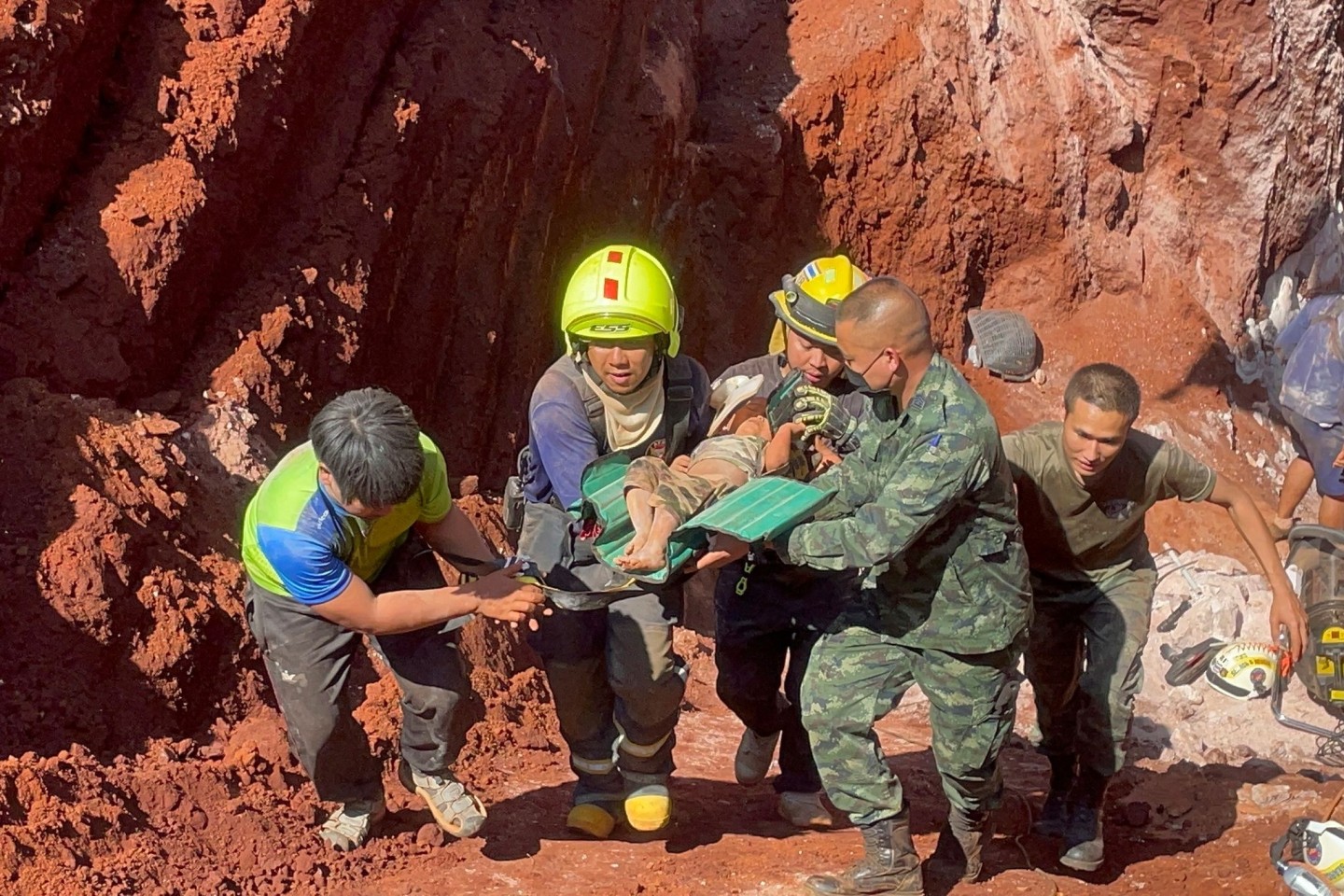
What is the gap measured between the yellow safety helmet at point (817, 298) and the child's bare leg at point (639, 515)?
97 cm

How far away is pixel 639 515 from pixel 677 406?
628 mm

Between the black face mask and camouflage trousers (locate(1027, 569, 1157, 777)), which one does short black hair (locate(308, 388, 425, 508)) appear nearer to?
the black face mask

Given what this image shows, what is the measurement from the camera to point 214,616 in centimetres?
548

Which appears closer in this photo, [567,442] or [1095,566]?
[567,442]

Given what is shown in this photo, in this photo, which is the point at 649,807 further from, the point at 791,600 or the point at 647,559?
the point at 647,559

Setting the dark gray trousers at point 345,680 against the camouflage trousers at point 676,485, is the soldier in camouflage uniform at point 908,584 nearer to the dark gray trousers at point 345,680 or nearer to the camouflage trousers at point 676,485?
the camouflage trousers at point 676,485

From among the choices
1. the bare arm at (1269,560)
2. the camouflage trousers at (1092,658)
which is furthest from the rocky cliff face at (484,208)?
the bare arm at (1269,560)

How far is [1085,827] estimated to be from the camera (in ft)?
16.2

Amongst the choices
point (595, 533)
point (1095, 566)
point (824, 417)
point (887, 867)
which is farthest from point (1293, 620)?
point (595, 533)

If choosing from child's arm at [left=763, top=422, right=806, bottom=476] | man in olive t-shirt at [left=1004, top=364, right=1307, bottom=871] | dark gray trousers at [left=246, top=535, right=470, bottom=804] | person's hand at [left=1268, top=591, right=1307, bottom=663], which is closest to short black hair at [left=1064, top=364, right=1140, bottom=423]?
man in olive t-shirt at [left=1004, top=364, right=1307, bottom=871]

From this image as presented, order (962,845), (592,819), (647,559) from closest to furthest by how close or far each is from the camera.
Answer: (647,559) < (962,845) < (592,819)

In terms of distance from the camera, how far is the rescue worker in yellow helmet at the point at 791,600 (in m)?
4.79

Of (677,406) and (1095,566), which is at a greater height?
(677,406)

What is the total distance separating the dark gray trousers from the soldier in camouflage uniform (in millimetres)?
1261
